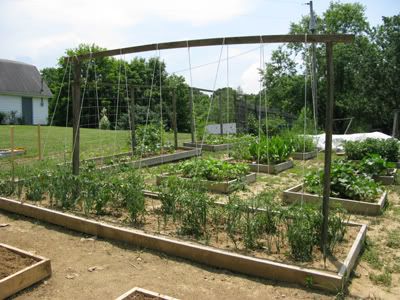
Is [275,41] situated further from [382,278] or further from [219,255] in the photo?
[382,278]

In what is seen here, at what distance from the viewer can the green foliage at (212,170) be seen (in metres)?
7.19

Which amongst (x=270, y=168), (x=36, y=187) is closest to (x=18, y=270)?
(x=36, y=187)

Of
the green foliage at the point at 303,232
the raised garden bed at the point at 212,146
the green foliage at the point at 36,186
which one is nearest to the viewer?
the green foliage at the point at 303,232

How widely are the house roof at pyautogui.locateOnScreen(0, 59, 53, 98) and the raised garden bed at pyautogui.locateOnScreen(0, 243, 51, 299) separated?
2941cm

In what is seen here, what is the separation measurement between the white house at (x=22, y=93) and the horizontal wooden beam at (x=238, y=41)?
26.5 m

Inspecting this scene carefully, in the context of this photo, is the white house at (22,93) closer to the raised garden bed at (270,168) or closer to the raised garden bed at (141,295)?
the raised garden bed at (270,168)

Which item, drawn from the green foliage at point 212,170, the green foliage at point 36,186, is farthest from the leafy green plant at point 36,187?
the green foliage at point 212,170

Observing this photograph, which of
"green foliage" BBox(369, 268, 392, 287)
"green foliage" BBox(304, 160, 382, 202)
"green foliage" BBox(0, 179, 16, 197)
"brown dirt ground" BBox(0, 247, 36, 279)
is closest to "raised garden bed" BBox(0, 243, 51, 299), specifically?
"brown dirt ground" BBox(0, 247, 36, 279)

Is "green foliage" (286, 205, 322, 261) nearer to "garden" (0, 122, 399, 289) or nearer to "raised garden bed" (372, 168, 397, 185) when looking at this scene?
"garden" (0, 122, 399, 289)

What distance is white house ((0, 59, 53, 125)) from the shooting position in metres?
30.0

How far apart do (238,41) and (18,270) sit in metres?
3.41

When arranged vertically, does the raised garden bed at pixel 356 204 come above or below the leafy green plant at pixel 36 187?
below

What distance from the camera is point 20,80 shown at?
32406 millimetres

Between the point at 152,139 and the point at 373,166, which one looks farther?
the point at 152,139
